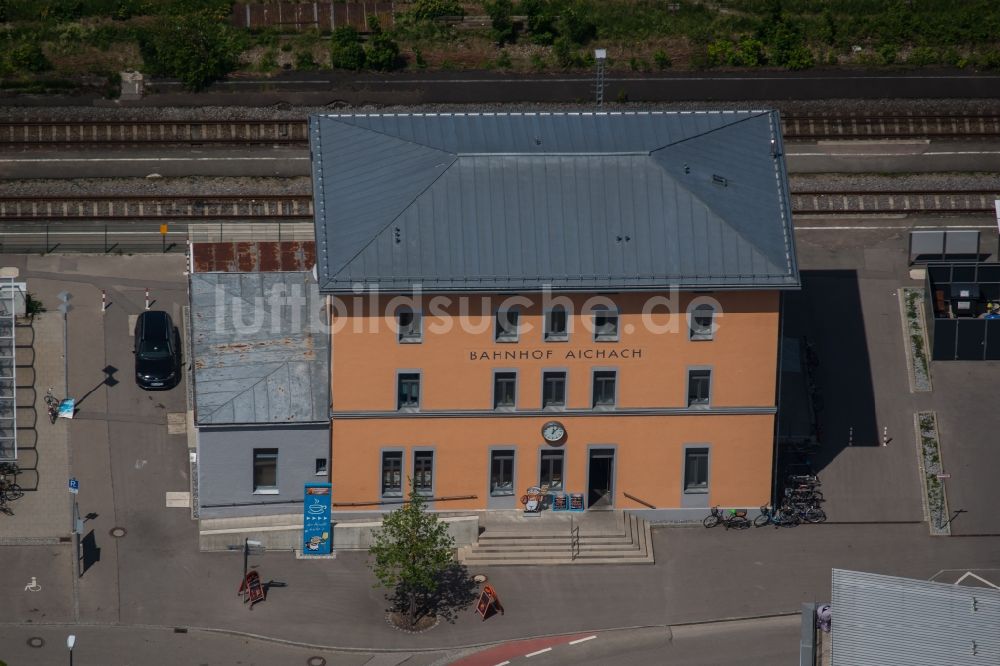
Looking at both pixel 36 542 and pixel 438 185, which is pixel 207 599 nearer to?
pixel 36 542

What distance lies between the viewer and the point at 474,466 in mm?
100312

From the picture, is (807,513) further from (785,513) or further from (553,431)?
(553,431)

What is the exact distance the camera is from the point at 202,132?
119188 millimetres

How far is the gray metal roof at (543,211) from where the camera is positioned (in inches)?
3816

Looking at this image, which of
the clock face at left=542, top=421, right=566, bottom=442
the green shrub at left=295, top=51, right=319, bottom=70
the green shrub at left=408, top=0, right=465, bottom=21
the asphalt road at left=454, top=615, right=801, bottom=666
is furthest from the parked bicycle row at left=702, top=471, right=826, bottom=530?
the green shrub at left=408, top=0, right=465, bottom=21

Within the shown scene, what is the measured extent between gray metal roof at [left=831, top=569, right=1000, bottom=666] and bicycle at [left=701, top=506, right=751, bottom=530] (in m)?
15.6

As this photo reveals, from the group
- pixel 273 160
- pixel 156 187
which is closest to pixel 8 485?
pixel 156 187

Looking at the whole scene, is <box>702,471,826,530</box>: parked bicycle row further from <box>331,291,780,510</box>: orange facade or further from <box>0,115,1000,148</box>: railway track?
<box>0,115,1000,148</box>: railway track

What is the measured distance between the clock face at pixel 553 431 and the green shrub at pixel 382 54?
30.9 metres

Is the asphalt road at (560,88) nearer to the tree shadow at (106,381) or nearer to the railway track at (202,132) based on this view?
the railway track at (202,132)

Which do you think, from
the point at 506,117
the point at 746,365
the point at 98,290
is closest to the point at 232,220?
the point at 98,290

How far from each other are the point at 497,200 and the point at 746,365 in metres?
12.4

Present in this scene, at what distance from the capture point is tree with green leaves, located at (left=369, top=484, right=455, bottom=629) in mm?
94000

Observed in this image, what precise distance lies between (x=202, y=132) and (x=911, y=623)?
1960 inches
